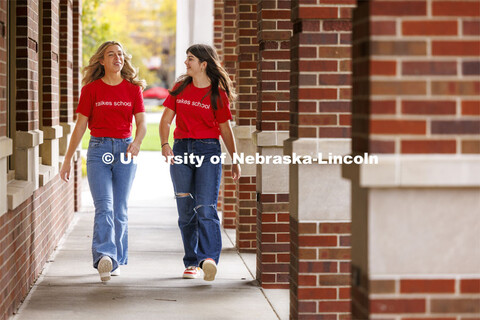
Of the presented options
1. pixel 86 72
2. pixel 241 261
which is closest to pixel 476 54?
pixel 86 72

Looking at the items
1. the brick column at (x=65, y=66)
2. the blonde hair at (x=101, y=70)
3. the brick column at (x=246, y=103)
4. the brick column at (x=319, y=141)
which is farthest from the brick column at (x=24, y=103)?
the brick column at (x=65, y=66)

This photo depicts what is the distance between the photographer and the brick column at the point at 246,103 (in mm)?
9477

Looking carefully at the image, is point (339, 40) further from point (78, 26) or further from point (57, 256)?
point (78, 26)

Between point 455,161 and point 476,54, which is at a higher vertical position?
point 476,54

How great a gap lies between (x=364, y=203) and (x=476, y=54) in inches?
29.0

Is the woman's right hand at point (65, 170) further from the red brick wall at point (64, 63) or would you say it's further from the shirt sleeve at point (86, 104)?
the red brick wall at point (64, 63)

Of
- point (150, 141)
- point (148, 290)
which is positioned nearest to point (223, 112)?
point (148, 290)

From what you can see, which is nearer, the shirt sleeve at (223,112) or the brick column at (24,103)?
the brick column at (24,103)

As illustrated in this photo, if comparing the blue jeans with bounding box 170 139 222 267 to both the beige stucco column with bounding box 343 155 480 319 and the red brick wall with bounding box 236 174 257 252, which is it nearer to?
the red brick wall with bounding box 236 174 257 252

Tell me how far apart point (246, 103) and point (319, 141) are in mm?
4048

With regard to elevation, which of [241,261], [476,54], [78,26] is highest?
[78,26]

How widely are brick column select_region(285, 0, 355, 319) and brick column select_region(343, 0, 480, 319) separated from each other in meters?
1.97

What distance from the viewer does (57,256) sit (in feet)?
29.6

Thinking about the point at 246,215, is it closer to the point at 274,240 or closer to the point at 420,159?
the point at 274,240
